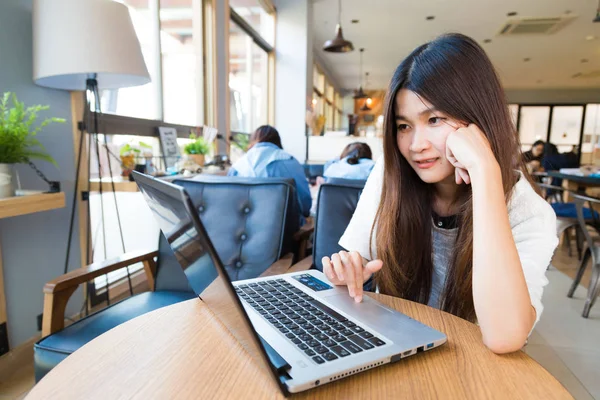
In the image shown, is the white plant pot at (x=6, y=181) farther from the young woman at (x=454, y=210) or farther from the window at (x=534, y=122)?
the window at (x=534, y=122)

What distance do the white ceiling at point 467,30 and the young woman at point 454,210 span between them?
11.6 ft

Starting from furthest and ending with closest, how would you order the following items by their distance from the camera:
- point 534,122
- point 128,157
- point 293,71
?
point 534,122
point 293,71
point 128,157

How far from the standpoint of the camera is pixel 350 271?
2.36ft

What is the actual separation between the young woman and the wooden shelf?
1.13 m

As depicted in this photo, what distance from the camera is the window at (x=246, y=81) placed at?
427cm

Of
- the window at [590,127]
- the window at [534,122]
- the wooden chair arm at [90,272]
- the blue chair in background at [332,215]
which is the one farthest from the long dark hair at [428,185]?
the window at [590,127]

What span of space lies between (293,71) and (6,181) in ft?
15.7

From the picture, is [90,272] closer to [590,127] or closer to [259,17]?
[259,17]

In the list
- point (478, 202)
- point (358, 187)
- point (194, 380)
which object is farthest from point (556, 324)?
point (194, 380)

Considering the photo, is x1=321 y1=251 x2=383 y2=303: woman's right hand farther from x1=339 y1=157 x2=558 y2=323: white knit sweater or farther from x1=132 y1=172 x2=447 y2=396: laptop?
x1=339 y1=157 x2=558 y2=323: white knit sweater

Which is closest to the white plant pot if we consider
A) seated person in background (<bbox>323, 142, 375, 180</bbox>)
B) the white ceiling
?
seated person in background (<bbox>323, 142, 375, 180</bbox>)

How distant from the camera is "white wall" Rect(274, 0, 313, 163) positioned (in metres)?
5.41

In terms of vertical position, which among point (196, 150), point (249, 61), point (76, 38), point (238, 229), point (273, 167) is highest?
point (249, 61)

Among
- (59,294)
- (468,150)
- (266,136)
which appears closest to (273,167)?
(266,136)
